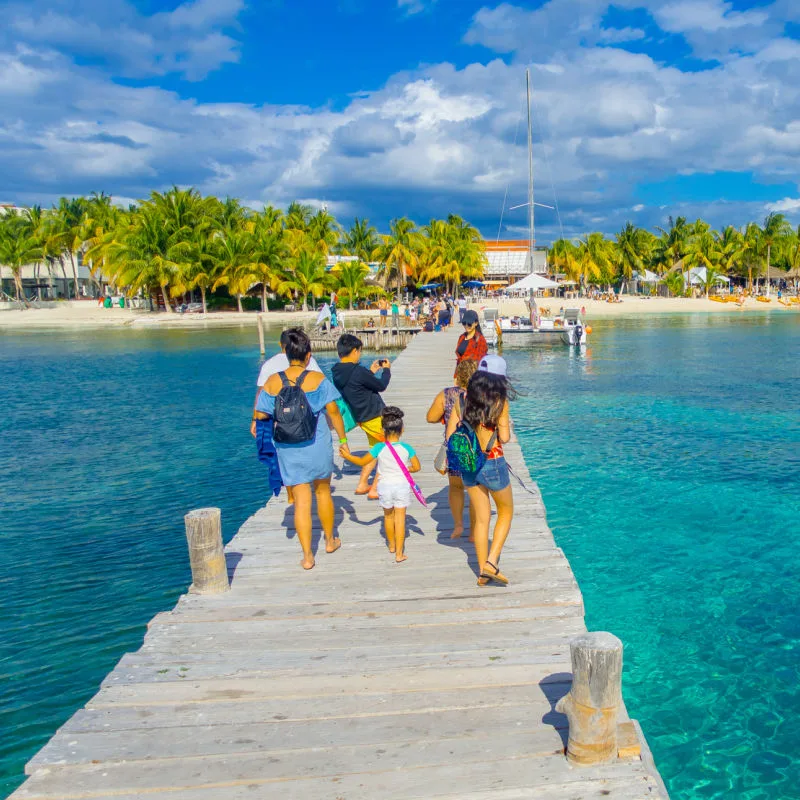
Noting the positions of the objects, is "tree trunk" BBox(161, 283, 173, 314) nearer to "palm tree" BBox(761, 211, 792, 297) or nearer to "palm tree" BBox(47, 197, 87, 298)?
"palm tree" BBox(47, 197, 87, 298)

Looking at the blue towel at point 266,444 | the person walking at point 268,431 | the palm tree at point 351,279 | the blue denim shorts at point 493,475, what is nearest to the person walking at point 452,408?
the blue denim shorts at point 493,475

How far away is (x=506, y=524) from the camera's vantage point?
4.79 m

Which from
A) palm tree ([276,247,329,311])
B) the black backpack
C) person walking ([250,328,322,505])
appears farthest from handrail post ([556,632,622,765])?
palm tree ([276,247,329,311])

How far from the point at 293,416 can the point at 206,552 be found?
1.22 m

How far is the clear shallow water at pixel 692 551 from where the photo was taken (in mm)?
5211

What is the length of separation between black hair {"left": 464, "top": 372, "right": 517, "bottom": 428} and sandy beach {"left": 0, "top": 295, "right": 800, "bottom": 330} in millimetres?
47817

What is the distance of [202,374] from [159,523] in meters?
17.2

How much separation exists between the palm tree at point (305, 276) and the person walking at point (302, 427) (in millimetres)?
53108

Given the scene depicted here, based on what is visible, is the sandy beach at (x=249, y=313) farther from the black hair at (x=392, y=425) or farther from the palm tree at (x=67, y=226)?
the black hair at (x=392, y=425)

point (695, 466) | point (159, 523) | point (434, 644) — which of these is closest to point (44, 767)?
point (434, 644)

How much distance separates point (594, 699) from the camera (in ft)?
9.87

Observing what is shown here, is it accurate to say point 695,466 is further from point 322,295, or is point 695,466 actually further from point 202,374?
point 322,295

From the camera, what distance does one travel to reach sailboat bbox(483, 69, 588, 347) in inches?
1235

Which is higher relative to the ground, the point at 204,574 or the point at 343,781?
the point at 204,574
